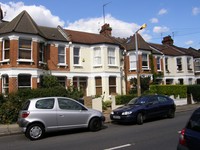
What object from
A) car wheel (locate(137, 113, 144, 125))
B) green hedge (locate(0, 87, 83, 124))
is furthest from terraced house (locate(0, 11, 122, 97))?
car wheel (locate(137, 113, 144, 125))

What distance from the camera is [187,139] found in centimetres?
471

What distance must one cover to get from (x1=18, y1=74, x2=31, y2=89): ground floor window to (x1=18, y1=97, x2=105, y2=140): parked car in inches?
411

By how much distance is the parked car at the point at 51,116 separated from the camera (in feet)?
31.9

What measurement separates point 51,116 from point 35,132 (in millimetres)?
903

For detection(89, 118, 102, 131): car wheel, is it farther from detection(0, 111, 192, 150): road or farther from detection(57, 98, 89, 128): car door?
detection(0, 111, 192, 150): road

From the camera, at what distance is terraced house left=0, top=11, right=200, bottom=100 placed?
20.1 metres

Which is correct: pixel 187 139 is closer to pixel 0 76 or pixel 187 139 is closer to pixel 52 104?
pixel 52 104

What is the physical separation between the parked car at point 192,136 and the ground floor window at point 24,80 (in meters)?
17.5

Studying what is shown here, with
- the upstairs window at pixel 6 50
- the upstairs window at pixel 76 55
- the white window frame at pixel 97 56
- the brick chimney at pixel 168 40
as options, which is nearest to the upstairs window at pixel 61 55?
the upstairs window at pixel 76 55

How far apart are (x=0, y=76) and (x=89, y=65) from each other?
9329 mm

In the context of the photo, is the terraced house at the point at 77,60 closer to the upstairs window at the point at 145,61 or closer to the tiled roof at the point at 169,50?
the upstairs window at the point at 145,61

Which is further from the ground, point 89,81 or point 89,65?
point 89,65

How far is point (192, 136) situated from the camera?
461cm

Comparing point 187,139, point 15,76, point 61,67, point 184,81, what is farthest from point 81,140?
point 184,81
